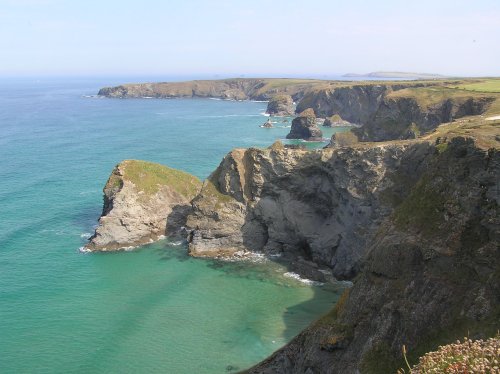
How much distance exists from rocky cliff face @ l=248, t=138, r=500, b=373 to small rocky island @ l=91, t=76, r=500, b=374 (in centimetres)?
6

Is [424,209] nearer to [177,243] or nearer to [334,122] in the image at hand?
[177,243]

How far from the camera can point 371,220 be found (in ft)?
172

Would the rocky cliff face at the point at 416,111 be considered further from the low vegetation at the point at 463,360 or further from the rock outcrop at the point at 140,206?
the low vegetation at the point at 463,360

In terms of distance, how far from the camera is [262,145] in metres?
134

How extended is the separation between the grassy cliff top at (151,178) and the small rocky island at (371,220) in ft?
0.80

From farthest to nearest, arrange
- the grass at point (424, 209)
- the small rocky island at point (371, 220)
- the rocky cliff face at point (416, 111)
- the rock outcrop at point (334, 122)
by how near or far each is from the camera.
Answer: the rock outcrop at point (334, 122) → the rocky cliff face at point (416, 111) → the grass at point (424, 209) → the small rocky island at point (371, 220)

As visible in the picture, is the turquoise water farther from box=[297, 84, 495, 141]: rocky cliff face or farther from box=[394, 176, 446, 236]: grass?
box=[297, 84, 495, 141]: rocky cliff face

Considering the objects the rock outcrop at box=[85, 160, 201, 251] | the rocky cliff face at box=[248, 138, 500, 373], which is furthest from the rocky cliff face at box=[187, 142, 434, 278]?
the rocky cliff face at box=[248, 138, 500, 373]

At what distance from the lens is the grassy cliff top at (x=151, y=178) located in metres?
69.2

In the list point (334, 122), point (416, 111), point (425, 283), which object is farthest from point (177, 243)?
point (334, 122)

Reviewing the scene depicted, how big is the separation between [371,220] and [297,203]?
11952mm

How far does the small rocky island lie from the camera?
25906 millimetres

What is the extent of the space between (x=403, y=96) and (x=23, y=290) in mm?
98817

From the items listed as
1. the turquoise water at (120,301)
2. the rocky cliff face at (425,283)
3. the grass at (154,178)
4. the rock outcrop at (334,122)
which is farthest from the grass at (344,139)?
the rocky cliff face at (425,283)
